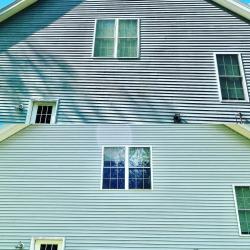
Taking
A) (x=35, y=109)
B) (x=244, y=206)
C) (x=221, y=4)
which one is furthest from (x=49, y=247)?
(x=221, y=4)

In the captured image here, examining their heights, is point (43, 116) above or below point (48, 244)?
above

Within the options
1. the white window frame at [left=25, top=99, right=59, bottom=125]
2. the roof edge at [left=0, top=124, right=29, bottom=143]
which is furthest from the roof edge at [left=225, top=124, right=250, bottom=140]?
the roof edge at [left=0, top=124, right=29, bottom=143]

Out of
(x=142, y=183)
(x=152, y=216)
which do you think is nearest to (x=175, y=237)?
(x=152, y=216)

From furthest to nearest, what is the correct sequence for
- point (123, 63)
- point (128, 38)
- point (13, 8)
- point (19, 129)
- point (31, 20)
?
point (31, 20)
point (13, 8)
point (128, 38)
point (19, 129)
point (123, 63)

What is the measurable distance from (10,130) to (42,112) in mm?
1317

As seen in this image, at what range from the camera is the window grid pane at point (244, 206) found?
8.66 m

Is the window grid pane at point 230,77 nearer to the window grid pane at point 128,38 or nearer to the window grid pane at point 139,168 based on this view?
the window grid pane at point 128,38

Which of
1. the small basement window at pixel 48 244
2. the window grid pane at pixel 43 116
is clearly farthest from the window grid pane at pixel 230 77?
the small basement window at pixel 48 244

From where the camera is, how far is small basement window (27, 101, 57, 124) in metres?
9.14

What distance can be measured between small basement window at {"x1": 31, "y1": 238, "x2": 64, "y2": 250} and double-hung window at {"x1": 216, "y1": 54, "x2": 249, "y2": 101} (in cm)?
641

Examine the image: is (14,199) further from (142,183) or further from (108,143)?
(142,183)

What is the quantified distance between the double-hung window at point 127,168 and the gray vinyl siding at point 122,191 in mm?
193

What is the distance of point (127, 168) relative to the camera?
9469mm

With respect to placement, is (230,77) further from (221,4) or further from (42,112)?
(42,112)
